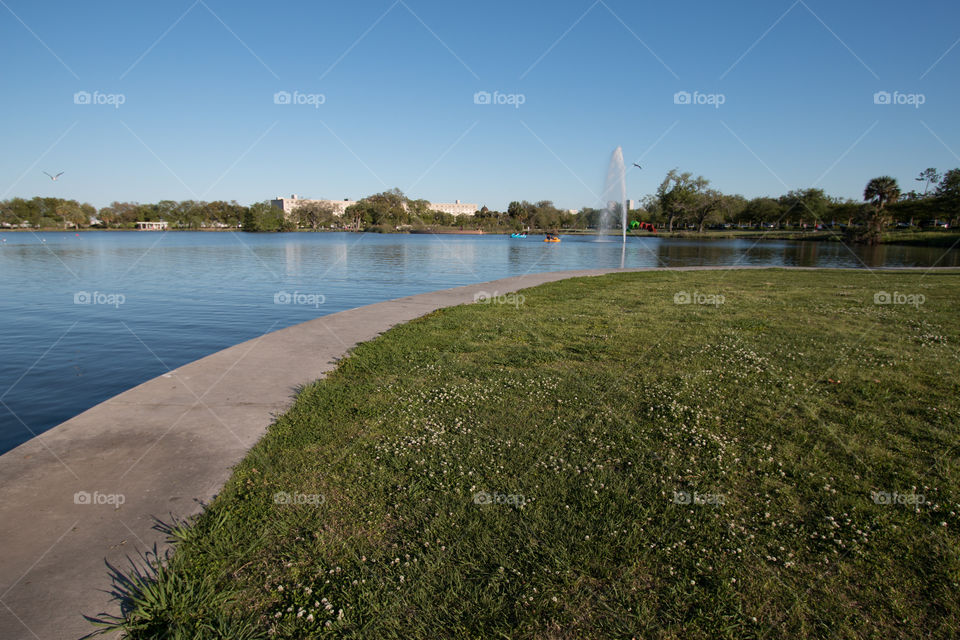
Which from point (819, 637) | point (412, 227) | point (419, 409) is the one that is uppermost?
point (412, 227)

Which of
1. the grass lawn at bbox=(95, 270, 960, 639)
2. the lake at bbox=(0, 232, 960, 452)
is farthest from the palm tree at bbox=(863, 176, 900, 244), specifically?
the grass lawn at bbox=(95, 270, 960, 639)

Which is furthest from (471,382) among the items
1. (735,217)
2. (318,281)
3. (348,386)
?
(735,217)

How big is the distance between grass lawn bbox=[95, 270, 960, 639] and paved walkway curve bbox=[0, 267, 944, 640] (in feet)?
1.10

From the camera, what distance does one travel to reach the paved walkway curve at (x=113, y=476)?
11.1ft

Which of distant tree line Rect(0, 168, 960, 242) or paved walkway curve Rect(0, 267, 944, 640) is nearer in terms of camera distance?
paved walkway curve Rect(0, 267, 944, 640)

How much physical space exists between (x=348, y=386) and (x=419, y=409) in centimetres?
147

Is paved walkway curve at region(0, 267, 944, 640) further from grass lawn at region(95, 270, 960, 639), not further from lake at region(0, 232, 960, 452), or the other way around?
lake at region(0, 232, 960, 452)

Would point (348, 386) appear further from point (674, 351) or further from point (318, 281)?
point (318, 281)

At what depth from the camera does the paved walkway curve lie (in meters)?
3.39

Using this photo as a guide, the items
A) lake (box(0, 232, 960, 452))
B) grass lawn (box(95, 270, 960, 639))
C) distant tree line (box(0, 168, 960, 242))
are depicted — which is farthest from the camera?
distant tree line (box(0, 168, 960, 242))

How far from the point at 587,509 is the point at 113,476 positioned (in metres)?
4.57

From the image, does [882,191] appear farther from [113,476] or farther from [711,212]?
[113,476]

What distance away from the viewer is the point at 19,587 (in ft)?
11.2

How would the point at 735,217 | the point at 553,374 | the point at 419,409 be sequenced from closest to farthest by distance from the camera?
1. the point at 419,409
2. the point at 553,374
3. the point at 735,217
